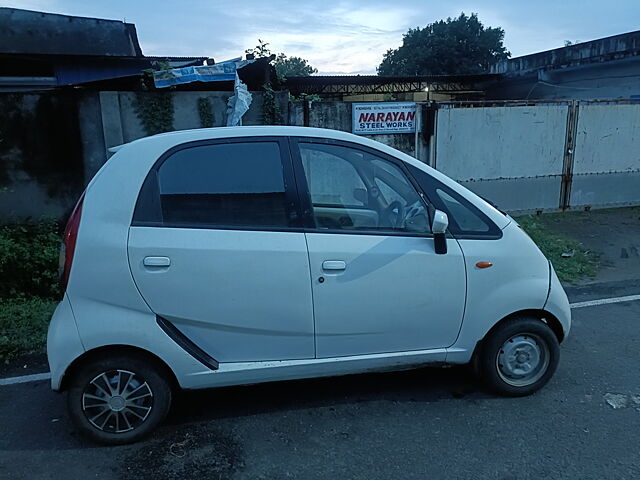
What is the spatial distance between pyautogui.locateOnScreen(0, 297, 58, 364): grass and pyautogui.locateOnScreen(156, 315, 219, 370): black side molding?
1.90m

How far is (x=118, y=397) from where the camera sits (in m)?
2.71

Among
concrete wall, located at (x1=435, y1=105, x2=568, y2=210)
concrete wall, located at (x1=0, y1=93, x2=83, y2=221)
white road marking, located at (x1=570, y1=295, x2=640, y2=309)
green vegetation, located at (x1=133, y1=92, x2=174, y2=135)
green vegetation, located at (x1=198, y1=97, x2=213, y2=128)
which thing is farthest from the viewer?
concrete wall, located at (x1=435, y1=105, x2=568, y2=210)

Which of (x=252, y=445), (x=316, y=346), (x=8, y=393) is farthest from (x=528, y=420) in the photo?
(x=8, y=393)

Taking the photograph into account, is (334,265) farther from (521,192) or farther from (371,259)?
(521,192)

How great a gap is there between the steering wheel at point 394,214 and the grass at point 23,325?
295cm

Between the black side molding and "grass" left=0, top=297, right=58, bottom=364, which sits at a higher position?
the black side molding

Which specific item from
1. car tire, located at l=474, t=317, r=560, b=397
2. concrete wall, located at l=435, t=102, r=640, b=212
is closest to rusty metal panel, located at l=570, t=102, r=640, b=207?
concrete wall, located at l=435, t=102, r=640, b=212

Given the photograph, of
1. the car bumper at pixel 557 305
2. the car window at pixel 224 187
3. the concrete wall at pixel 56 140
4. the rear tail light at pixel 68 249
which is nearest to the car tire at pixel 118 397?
the rear tail light at pixel 68 249

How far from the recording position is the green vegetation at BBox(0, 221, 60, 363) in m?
4.04

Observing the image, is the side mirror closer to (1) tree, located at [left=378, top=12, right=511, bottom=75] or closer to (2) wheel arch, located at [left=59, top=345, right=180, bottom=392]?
(2) wheel arch, located at [left=59, top=345, right=180, bottom=392]

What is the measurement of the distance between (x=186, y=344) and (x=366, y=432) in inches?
45.1

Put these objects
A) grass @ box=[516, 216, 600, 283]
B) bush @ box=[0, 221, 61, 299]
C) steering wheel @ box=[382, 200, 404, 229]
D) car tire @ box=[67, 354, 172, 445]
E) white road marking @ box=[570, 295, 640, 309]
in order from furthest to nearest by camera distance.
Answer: grass @ box=[516, 216, 600, 283]
bush @ box=[0, 221, 61, 299]
white road marking @ box=[570, 295, 640, 309]
steering wheel @ box=[382, 200, 404, 229]
car tire @ box=[67, 354, 172, 445]

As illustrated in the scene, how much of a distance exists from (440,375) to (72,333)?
238 centimetres

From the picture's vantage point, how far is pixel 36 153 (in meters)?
6.77
